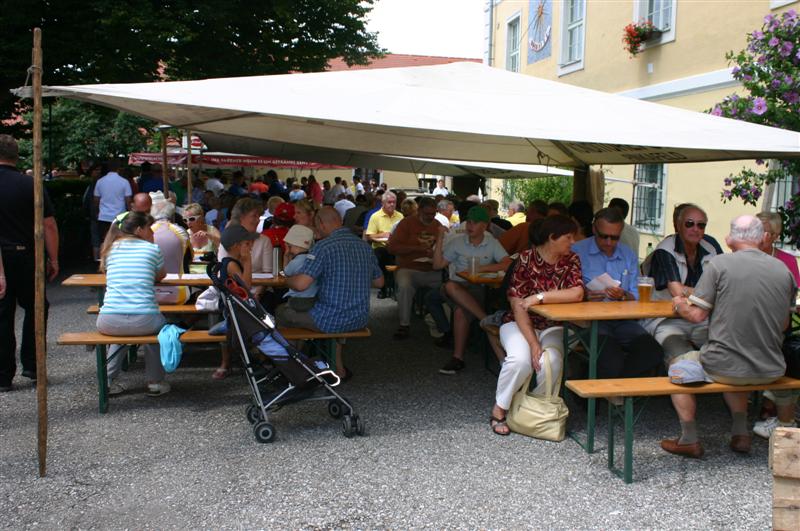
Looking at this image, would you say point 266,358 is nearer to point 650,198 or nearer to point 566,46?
point 650,198

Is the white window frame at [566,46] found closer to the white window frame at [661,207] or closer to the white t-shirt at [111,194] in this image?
the white window frame at [661,207]

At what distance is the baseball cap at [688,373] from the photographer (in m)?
4.48

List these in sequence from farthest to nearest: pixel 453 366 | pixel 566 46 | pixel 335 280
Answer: pixel 566 46, pixel 453 366, pixel 335 280

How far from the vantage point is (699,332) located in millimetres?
5359

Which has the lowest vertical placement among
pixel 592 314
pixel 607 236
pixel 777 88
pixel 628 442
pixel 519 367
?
pixel 628 442

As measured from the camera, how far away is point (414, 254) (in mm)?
8469

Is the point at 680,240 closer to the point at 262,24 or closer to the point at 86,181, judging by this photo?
the point at 262,24

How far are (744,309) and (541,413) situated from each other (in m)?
1.36

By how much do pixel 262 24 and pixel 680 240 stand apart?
10029 mm

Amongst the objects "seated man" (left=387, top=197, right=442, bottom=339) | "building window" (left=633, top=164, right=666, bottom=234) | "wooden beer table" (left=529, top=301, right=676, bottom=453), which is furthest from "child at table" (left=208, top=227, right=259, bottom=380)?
"building window" (left=633, top=164, right=666, bottom=234)

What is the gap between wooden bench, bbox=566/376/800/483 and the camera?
4.32 m

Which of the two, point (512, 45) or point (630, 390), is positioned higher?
point (512, 45)

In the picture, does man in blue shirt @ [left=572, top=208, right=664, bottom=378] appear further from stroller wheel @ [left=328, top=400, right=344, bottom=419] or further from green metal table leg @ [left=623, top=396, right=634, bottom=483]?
stroller wheel @ [left=328, top=400, right=344, bottom=419]

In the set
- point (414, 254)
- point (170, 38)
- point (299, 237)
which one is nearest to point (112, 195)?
point (170, 38)
